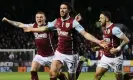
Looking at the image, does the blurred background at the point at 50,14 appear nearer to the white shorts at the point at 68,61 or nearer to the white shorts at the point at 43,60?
the white shorts at the point at 43,60

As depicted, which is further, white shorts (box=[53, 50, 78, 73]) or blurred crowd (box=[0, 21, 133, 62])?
blurred crowd (box=[0, 21, 133, 62])

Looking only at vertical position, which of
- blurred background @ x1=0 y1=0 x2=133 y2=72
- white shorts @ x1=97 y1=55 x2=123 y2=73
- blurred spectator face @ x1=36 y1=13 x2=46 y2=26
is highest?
blurred background @ x1=0 y1=0 x2=133 y2=72

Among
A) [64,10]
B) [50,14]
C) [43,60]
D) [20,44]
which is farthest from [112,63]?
[50,14]

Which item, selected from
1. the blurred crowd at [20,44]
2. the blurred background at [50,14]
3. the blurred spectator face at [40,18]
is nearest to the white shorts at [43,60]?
the blurred spectator face at [40,18]

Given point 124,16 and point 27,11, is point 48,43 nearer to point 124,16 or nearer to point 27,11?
point 27,11

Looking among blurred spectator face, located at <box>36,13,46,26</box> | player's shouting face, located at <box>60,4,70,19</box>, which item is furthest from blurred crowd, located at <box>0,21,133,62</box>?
player's shouting face, located at <box>60,4,70,19</box>

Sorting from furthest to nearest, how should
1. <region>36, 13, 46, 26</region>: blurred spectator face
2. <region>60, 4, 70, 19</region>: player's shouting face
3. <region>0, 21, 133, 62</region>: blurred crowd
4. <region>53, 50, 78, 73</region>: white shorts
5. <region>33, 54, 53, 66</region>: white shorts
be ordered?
<region>0, 21, 133, 62</region>: blurred crowd, <region>33, 54, 53, 66</region>: white shorts, <region>36, 13, 46, 26</region>: blurred spectator face, <region>53, 50, 78, 73</region>: white shorts, <region>60, 4, 70, 19</region>: player's shouting face

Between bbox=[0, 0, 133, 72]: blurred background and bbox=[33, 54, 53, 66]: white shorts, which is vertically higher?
bbox=[0, 0, 133, 72]: blurred background

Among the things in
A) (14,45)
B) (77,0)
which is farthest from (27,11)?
(14,45)

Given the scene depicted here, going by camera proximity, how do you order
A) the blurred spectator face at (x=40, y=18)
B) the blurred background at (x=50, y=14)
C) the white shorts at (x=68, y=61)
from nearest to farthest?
the white shorts at (x=68, y=61) → the blurred spectator face at (x=40, y=18) → the blurred background at (x=50, y=14)

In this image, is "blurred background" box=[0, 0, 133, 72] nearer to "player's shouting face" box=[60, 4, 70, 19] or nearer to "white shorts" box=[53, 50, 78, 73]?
"white shorts" box=[53, 50, 78, 73]

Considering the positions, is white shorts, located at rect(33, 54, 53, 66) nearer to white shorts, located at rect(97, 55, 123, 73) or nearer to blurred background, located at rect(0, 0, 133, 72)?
white shorts, located at rect(97, 55, 123, 73)

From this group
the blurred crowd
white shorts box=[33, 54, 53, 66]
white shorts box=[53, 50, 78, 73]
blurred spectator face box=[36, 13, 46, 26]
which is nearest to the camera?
white shorts box=[53, 50, 78, 73]

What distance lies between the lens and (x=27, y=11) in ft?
136
